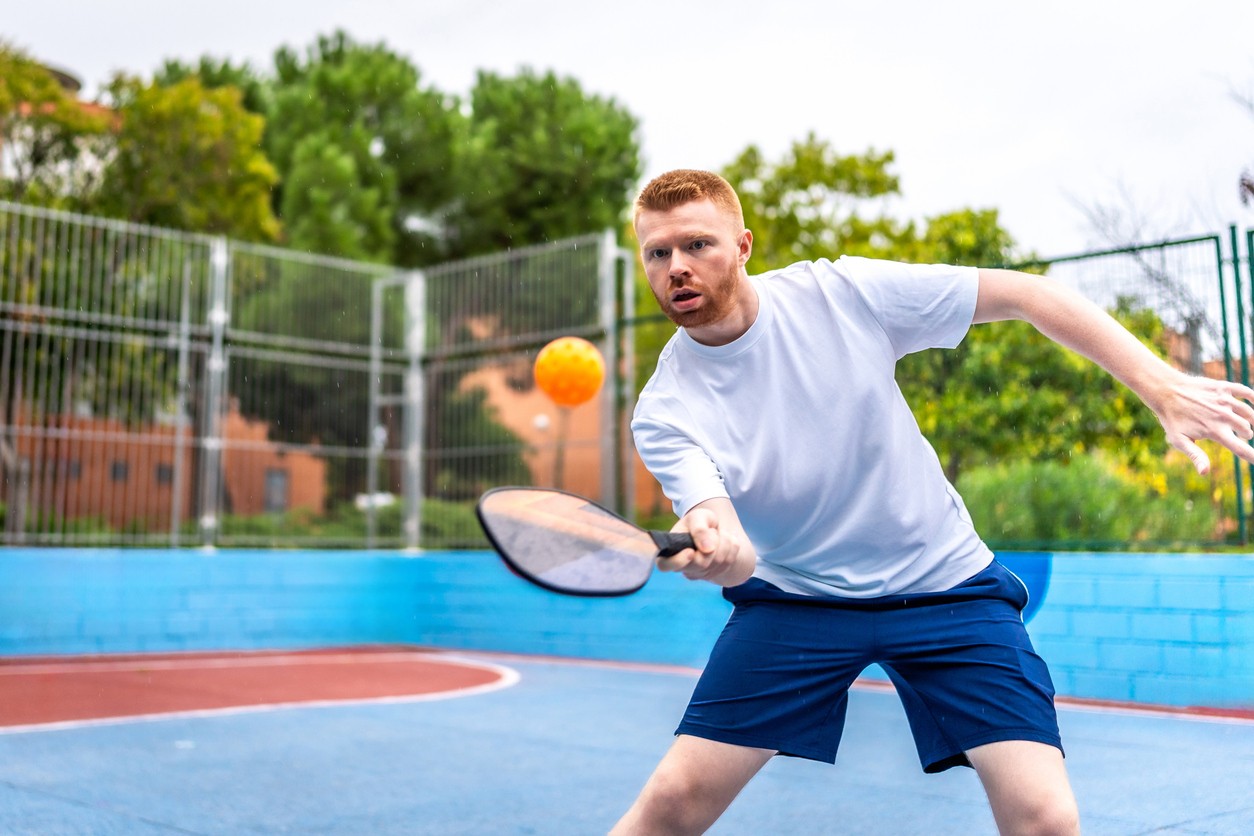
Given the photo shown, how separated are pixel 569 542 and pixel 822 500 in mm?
684

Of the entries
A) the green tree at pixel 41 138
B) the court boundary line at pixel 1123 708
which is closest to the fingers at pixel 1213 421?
the court boundary line at pixel 1123 708

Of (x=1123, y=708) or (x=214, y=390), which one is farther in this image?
(x=214, y=390)

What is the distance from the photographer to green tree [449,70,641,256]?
89.6ft

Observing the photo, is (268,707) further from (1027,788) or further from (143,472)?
(1027,788)

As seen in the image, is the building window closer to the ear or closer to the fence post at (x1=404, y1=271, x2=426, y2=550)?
the fence post at (x1=404, y1=271, x2=426, y2=550)

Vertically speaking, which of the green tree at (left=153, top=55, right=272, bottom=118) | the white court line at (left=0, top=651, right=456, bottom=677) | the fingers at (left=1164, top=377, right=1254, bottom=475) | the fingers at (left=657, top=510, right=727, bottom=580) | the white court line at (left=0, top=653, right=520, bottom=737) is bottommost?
the white court line at (left=0, top=651, right=456, bottom=677)

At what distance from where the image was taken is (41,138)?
17781mm

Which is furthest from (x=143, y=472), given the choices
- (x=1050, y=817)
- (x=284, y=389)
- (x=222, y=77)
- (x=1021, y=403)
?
(x=222, y=77)

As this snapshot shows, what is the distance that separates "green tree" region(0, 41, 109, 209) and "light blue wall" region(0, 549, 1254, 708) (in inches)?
308

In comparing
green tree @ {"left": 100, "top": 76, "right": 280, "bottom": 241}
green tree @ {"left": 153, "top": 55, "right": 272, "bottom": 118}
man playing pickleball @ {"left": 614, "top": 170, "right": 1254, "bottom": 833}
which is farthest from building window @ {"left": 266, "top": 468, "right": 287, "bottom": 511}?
green tree @ {"left": 153, "top": 55, "right": 272, "bottom": 118}

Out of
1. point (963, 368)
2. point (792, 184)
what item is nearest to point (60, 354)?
point (963, 368)

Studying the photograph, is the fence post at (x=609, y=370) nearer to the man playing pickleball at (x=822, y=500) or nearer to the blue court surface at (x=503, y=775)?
the blue court surface at (x=503, y=775)

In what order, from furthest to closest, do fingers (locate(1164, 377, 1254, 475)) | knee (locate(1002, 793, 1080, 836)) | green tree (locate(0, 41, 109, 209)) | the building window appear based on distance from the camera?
green tree (locate(0, 41, 109, 209)) < the building window < knee (locate(1002, 793, 1080, 836)) < fingers (locate(1164, 377, 1254, 475))

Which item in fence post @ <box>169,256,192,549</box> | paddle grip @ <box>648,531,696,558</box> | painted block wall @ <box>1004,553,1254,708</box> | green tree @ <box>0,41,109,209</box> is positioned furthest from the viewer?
green tree @ <box>0,41,109,209</box>
